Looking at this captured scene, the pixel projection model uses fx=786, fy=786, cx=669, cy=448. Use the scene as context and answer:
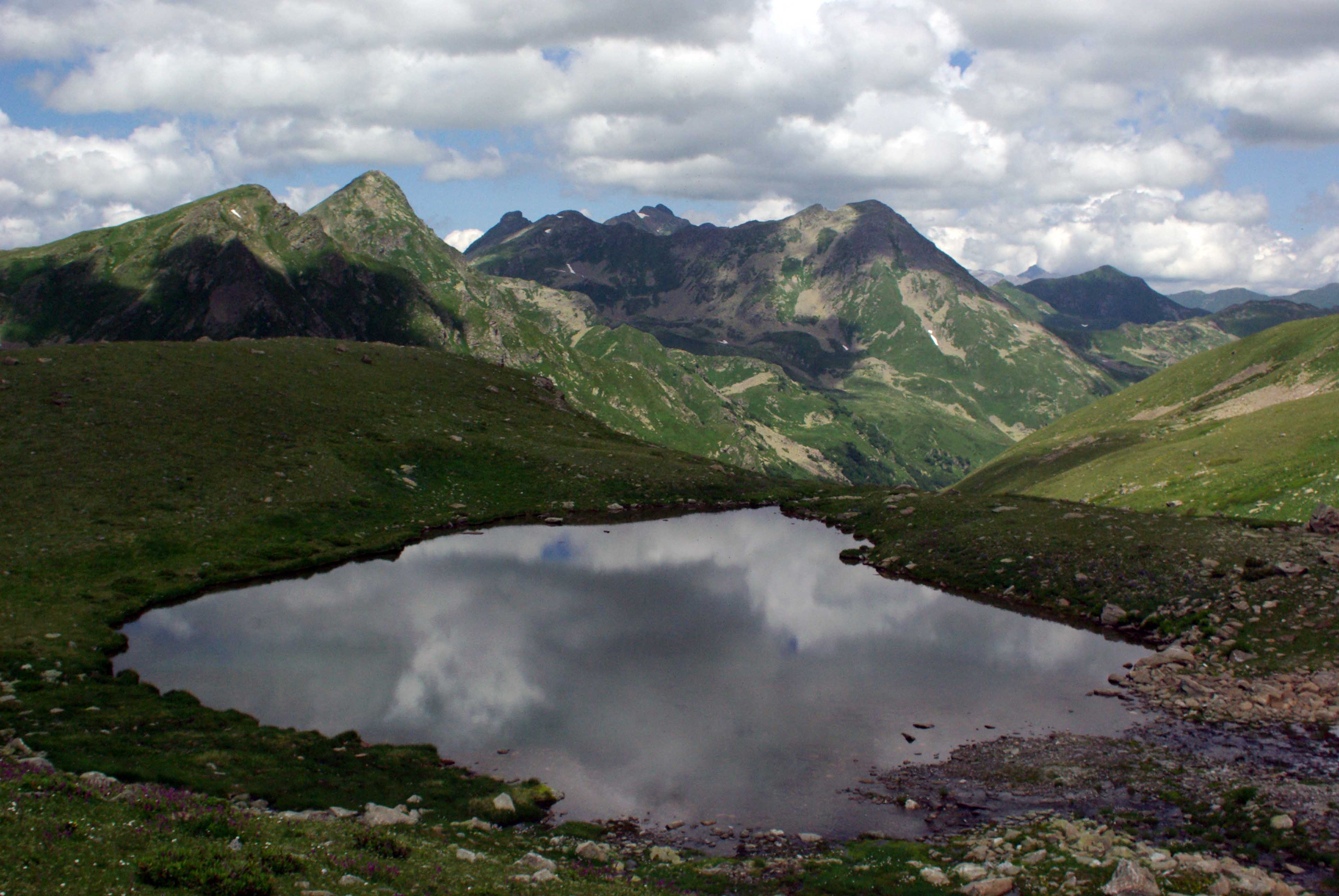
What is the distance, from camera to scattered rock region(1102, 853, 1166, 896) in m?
21.0

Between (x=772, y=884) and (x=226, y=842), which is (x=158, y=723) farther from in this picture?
(x=772, y=884)

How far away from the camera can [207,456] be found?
67.2 metres

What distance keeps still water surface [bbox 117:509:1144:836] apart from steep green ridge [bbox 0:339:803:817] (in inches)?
111

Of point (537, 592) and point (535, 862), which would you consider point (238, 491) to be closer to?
point (537, 592)

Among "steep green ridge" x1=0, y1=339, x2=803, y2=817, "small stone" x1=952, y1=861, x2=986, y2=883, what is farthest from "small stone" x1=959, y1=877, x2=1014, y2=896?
"steep green ridge" x1=0, y1=339, x2=803, y2=817

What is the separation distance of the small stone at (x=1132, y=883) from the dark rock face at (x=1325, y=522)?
134 feet


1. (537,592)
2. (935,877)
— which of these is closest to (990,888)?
(935,877)

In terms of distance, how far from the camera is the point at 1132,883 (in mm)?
21109

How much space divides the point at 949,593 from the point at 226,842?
49944 millimetres

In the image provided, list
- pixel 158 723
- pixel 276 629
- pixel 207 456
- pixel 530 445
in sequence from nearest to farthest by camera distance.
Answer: pixel 158 723, pixel 276 629, pixel 207 456, pixel 530 445

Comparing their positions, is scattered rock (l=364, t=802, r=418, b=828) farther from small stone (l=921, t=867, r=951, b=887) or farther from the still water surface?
small stone (l=921, t=867, r=951, b=887)

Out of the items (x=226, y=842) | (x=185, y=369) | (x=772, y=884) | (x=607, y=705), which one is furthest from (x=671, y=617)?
(x=185, y=369)

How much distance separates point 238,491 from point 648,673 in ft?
138

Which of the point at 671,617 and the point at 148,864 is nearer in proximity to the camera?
the point at 148,864
